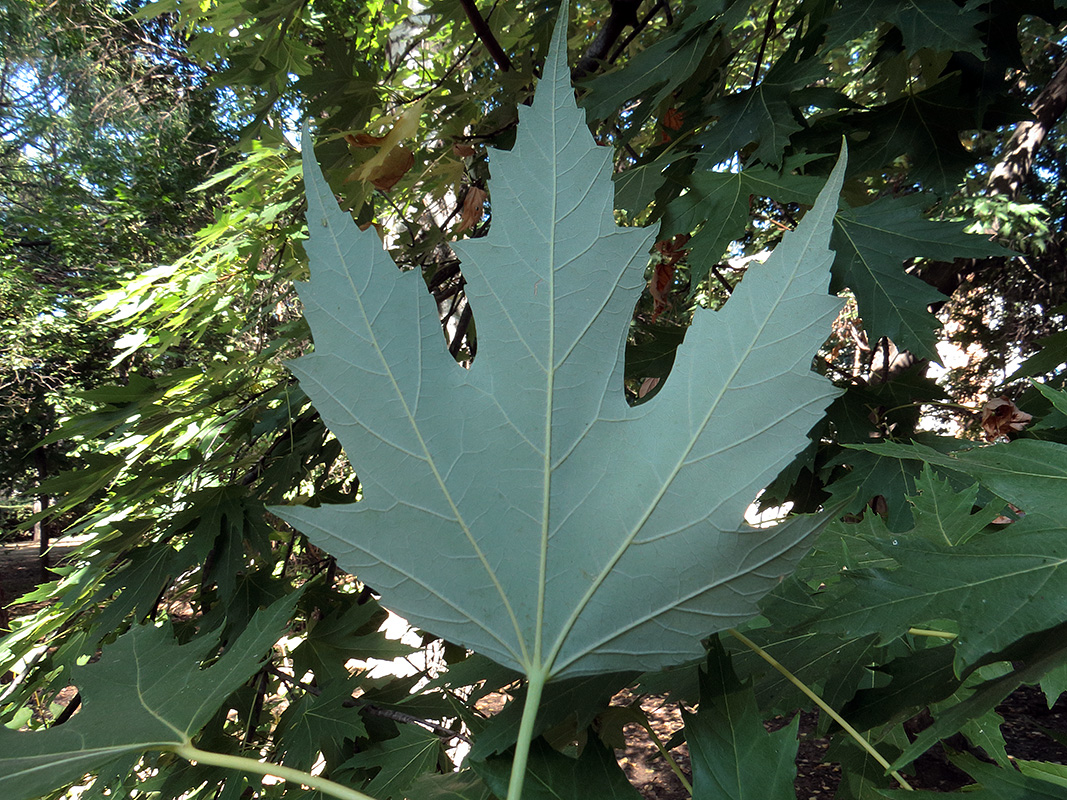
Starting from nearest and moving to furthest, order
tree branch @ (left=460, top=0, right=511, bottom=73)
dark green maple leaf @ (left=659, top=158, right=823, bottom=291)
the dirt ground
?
1. dark green maple leaf @ (left=659, top=158, right=823, bottom=291)
2. tree branch @ (left=460, top=0, right=511, bottom=73)
3. the dirt ground

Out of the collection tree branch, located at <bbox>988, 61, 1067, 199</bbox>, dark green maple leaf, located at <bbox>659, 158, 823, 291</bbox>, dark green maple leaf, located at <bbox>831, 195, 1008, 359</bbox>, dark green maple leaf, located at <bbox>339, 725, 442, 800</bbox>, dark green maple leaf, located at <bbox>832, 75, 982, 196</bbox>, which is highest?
tree branch, located at <bbox>988, 61, 1067, 199</bbox>

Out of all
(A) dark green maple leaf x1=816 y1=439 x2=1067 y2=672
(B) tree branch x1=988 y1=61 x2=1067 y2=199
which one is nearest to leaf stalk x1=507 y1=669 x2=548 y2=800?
(A) dark green maple leaf x1=816 y1=439 x2=1067 y2=672

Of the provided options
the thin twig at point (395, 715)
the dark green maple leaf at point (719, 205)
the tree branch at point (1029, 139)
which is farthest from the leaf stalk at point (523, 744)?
the tree branch at point (1029, 139)

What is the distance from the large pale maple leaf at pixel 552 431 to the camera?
28cm

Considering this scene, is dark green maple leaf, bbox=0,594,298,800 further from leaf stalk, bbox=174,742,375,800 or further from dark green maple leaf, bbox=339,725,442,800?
dark green maple leaf, bbox=339,725,442,800

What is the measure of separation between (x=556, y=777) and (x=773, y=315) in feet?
0.89

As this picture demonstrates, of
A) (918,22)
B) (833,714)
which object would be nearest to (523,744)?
(833,714)

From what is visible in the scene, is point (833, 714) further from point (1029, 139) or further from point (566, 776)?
point (1029, 139)

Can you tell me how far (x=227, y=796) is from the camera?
0.70m

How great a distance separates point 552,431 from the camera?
0.30 meters

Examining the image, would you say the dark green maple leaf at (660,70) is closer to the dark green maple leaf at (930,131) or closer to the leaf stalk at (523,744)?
the dark green maple leaf at (930,131)

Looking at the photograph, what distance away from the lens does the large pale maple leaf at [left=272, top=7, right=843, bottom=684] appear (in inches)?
11.0

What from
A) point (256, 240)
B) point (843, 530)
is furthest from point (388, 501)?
point (256, 240)

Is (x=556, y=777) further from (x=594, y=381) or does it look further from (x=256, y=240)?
(x=256, y=240)
